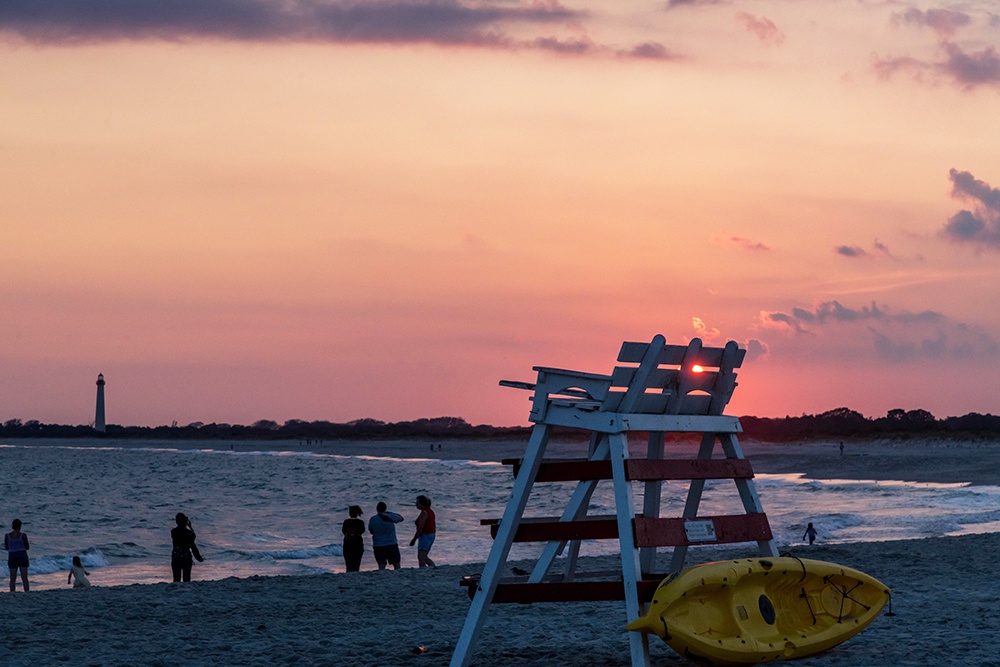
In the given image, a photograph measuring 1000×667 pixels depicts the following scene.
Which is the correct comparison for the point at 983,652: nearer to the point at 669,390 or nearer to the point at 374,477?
the point at 669,390

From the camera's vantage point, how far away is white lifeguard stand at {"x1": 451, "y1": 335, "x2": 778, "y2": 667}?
7508 millimetres

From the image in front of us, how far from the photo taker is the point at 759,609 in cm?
844

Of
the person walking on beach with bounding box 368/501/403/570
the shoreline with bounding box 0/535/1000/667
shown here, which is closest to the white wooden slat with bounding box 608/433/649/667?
the shoreline with bounding box 0/535/1000/667

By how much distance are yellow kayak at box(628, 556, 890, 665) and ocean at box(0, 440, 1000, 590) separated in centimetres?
1508

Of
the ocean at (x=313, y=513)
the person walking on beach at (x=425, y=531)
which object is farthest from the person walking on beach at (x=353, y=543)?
the ocean at (x=313, y=513)

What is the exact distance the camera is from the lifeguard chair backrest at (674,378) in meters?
7.66

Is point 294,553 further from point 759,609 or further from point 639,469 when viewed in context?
point 639,469

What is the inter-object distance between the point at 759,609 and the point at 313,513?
156 ft

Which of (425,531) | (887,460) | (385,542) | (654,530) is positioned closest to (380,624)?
(654,530)

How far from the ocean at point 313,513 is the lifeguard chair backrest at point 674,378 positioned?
1585cm

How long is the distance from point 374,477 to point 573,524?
8678 cm

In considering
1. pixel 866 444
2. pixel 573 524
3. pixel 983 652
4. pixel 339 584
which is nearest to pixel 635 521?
pixel 573 524

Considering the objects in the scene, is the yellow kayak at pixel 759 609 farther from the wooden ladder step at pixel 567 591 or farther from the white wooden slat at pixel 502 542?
the white wooden slat at pixel 502 542

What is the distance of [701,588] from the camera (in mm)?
8039
